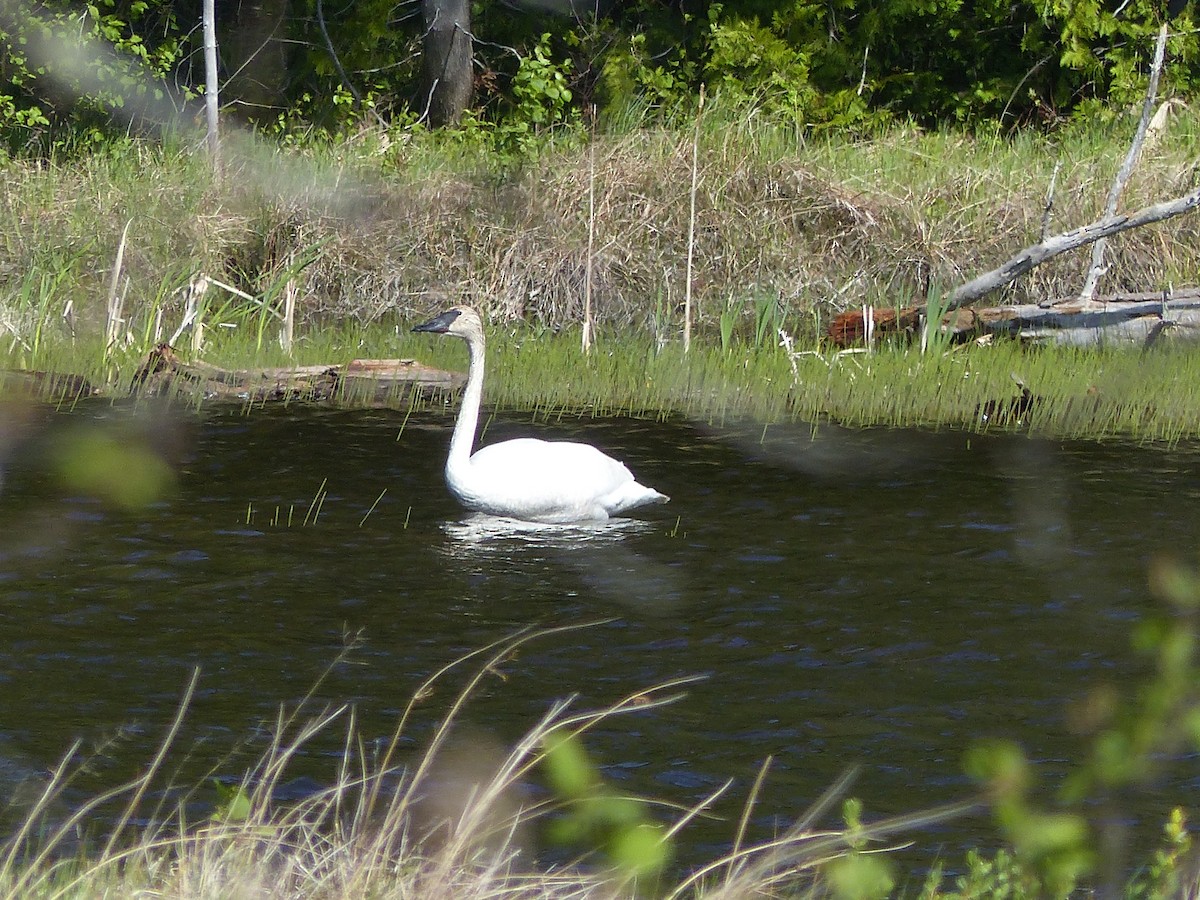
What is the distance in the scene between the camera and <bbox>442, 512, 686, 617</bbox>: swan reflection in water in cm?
708

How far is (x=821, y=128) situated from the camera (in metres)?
21.5

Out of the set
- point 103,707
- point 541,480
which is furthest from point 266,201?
point 103,707

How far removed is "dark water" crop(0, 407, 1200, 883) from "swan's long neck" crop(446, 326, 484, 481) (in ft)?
0.96

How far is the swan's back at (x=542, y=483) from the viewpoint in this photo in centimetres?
855

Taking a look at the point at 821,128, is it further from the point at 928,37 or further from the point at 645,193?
the point at 645,193

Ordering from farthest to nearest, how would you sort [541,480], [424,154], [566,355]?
[424,154] < [566,355] < [541,480]

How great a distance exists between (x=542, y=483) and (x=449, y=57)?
44.5 feet

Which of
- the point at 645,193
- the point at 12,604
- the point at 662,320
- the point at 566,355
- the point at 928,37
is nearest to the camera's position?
the point at 12,604

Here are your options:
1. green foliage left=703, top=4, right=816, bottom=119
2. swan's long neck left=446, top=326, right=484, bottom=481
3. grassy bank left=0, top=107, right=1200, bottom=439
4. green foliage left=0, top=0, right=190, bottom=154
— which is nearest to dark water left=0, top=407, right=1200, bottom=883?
swan's long neck left=446, top=326, right=484, bottom=481

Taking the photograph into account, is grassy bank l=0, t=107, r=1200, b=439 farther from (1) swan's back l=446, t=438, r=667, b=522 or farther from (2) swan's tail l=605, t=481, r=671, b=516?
(1) swan's back l=446, t=438, r=667, b=522

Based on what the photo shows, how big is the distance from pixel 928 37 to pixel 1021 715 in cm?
1936

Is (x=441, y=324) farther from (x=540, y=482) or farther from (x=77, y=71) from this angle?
(x=77, y=71)

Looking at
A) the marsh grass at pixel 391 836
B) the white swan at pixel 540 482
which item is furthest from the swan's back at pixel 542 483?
the marsh grass at pixel 391 836

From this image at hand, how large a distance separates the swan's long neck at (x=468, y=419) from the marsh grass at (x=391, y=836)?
2.52 m
